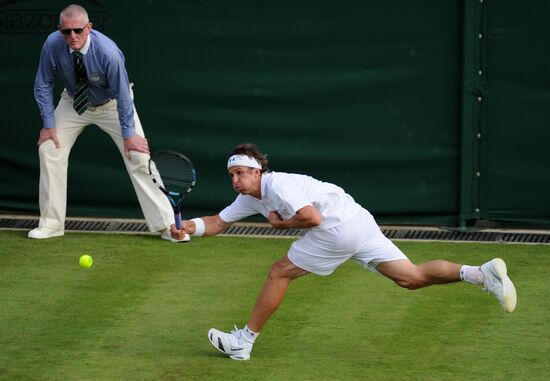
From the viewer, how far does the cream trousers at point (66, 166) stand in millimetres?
11023

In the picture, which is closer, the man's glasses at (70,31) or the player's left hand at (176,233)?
the player's left hand at (176,233)

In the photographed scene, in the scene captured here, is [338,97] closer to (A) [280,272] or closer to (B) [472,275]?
(B) [472,275]

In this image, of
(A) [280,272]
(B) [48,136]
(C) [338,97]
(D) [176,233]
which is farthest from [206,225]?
(C) [338,97]

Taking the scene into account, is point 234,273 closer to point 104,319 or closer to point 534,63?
point 104,319

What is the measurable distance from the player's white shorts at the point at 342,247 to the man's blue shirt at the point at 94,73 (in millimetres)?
3420

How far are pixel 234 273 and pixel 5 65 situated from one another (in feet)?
11.3

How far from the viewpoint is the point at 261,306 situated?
753 cm

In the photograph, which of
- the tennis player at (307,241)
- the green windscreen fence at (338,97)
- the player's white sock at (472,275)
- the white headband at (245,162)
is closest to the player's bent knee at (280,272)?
the tennis player at (307,241)

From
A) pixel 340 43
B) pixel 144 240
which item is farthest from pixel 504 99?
pixel 144 240

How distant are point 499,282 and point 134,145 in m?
4.20

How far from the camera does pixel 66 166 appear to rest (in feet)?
37.0

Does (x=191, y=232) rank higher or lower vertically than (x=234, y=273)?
higher

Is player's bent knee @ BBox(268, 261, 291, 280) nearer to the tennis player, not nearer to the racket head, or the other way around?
the tennis player

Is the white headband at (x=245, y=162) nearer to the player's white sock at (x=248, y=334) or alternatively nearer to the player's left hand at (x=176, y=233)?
the player's left hand at (x=176, y=233)
